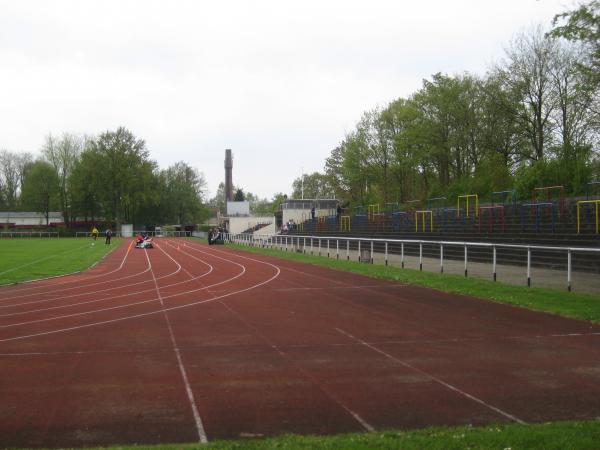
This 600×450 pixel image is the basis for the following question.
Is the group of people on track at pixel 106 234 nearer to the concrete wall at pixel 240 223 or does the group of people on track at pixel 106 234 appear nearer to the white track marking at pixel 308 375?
the concrete wall at pixel 240 223

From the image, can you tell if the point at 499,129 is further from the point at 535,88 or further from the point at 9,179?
the point at 9,179

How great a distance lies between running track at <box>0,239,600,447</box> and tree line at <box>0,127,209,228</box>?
255ft

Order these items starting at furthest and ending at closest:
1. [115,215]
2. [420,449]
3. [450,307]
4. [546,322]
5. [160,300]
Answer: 1. [115,215]
2. [160,300]
3. [450,307]
4. [546,322]
5. [420,449]

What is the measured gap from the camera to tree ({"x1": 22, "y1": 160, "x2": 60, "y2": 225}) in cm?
8831

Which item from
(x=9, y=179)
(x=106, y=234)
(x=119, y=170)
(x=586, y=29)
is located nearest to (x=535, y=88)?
(x=586, y=29)

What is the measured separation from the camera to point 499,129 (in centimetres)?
3659

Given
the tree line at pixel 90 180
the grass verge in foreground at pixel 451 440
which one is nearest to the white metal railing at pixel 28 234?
the tree line at pixel 90 180

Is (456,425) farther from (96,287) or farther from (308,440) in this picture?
(96,287)

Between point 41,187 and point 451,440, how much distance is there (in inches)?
3678

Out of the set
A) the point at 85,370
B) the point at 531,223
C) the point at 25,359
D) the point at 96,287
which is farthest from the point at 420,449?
the point at 531,223

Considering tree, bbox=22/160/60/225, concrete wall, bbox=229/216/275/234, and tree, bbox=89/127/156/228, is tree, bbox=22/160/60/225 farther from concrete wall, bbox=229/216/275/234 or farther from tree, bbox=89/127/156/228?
concrete wall, bbox=229/216/275/234

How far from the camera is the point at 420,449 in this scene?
425cm

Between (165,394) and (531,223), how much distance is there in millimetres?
21893

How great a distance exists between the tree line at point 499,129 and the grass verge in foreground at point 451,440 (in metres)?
12.8
